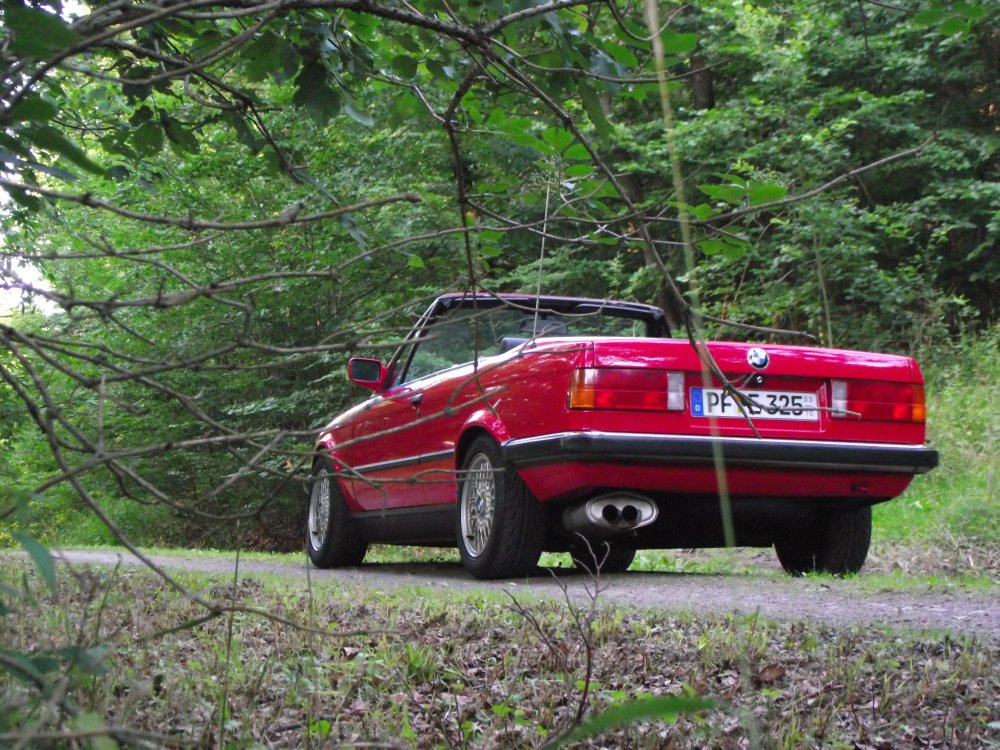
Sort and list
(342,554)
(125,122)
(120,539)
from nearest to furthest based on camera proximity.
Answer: (120,539)
(125,122)
(342,554)

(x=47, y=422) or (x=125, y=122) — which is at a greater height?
(x=125, y=122)

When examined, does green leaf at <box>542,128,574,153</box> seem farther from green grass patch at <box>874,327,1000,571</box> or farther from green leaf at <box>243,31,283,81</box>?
green grass patch at <box>874,327,1000,571</box>

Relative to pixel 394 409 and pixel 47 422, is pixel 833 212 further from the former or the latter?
pixel 47 422

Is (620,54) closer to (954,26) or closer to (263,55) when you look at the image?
(954,26)

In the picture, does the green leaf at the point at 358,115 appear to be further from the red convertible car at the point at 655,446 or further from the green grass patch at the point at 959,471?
the green grass patch at the point at 959,471

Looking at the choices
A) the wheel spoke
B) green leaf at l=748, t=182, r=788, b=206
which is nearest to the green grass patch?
the wheel spoke

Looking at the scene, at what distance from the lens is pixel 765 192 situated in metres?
2.47

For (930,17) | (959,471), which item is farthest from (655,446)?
(959,471)

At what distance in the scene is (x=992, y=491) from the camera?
9.54 metres

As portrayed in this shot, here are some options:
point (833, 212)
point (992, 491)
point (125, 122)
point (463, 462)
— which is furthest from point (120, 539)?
point (833, 212)

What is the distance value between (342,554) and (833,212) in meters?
8.68

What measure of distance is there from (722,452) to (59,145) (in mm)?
4593

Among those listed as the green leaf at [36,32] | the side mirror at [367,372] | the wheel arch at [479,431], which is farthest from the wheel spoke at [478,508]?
the green leaf at [36,32]

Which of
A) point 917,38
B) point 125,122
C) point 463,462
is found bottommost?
point 463,462
